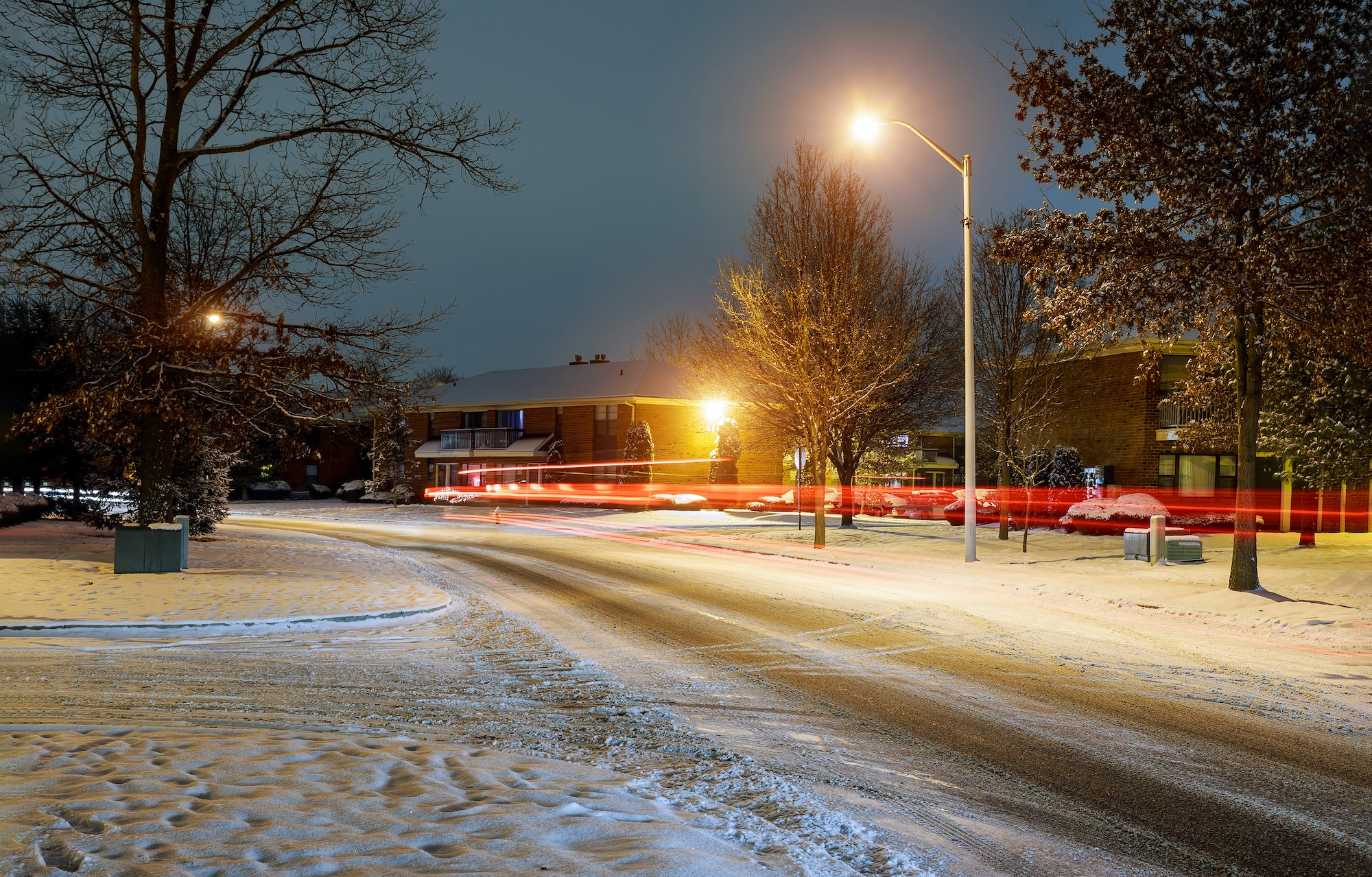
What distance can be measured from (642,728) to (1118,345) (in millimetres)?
34445

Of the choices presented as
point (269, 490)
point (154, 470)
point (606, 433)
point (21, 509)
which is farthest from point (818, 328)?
point (269, 490)

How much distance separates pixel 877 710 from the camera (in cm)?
745

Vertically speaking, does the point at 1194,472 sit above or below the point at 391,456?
below

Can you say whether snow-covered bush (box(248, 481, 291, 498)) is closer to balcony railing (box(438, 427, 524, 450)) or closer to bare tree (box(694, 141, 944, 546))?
balcony railing (box(438, 427, 524, 450))

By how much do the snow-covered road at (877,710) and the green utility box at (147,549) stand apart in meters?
5.55

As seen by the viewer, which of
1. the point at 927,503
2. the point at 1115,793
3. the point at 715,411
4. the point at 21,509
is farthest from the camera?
the point at 927,503

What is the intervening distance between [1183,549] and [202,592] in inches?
692

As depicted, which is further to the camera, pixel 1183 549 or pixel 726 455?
pixel 726 455

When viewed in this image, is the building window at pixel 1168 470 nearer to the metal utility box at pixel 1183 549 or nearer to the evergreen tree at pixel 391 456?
the metal utility box at pixel 1183 549

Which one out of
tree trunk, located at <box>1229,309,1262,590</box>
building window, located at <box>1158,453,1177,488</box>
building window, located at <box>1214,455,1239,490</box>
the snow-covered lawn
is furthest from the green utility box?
building window, located at <box>1214,455,1239,490</box>

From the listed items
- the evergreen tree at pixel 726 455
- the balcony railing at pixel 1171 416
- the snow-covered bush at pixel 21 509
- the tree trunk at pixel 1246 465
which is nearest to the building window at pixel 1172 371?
the balcony railing at pixel 1171 416

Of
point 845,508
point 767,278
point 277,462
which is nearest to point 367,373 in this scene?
point 767,278

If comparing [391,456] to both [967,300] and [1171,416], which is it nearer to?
[1171,416]

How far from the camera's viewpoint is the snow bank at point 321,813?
392cm
